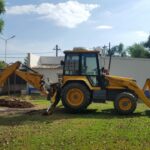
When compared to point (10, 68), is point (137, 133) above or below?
below

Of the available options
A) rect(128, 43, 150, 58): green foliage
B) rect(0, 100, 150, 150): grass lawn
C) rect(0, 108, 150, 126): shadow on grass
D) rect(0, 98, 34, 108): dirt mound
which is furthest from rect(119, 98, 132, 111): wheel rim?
rect(128, 43, 150, 58): green foliage

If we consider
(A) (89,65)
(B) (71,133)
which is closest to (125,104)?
(A) (89,65)

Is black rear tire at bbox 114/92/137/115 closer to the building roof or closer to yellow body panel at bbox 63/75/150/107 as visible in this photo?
yellow body panel at bbox 63/75/150/107

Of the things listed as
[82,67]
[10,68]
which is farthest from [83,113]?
[10,68]

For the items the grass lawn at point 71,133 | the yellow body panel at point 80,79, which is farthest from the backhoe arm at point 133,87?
the grass lawn at point 71,133

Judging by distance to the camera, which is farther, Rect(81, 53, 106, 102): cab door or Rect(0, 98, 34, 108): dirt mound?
Rect(0, 98, 34, 108): dirt mound

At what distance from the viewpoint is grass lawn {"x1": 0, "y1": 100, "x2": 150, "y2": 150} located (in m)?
12.4

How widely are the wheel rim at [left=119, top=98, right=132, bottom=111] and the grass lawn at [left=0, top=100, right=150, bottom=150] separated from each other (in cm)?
263

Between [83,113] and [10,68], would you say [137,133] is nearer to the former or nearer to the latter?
[83,113]

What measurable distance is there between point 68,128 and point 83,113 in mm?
5363

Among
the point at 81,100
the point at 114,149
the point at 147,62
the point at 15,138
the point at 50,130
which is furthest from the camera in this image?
the point at 147,62

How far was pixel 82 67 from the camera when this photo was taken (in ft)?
66.7

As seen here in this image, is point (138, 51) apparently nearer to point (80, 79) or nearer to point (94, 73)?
point (94, 73)

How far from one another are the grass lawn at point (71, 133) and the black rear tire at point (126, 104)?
2.60m
